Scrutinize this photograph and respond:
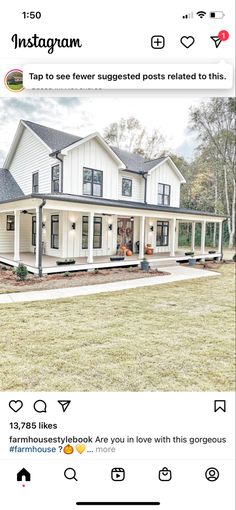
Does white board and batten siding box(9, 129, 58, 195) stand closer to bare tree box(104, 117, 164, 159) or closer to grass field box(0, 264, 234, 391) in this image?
bare tree box(104, 117, 164, 159)

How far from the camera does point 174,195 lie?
13.8 metres

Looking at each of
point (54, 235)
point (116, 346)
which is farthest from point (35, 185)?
point (116, 346)

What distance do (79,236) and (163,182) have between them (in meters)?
5.51

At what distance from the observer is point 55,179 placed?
10602 millimetres

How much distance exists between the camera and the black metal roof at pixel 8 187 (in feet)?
37.4
